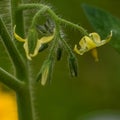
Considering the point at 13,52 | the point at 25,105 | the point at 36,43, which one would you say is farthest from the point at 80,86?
the point at 36,43

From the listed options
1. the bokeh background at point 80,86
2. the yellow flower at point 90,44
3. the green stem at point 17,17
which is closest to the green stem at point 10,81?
the green stem at point 17,17

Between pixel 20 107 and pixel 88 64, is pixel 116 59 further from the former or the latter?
pixel 20 107

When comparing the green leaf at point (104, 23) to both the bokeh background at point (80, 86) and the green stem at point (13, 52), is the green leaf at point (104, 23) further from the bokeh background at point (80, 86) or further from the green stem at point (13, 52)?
the bokeh background at point (80, 86)

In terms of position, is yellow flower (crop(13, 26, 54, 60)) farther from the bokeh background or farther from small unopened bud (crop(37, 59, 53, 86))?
the bokeh background

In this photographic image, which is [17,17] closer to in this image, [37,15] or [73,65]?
[37,15]

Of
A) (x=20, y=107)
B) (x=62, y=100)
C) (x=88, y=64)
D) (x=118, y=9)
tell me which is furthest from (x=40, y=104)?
(x=20, y=107)

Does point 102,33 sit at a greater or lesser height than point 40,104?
greater
